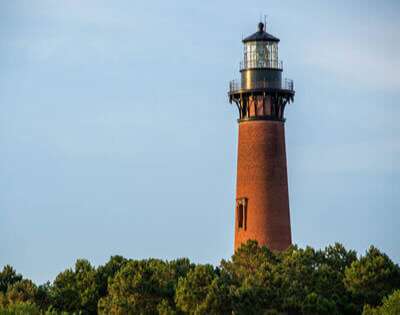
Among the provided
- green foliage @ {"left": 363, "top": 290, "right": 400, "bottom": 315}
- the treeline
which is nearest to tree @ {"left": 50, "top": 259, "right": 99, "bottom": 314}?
the treeline

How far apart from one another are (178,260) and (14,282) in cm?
1030

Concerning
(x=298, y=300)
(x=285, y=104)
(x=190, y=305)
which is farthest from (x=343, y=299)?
(x=285, y=104)

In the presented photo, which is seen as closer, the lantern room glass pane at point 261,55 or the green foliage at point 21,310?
the green foliage at point 21,310

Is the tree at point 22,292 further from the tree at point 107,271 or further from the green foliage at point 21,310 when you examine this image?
the green foliage at point 21,310

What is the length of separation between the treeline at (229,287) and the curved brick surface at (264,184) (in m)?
4.05

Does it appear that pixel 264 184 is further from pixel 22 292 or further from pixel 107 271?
pixel 22 292

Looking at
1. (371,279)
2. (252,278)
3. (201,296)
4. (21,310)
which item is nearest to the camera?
(21,310)

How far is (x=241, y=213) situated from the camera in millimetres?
114562

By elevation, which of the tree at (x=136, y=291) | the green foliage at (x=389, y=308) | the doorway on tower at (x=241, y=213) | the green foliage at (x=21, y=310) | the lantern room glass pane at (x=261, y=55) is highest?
the lantern room glass pane at (x=261, y=55)

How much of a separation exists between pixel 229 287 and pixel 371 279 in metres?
9.55

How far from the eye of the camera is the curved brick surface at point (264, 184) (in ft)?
373

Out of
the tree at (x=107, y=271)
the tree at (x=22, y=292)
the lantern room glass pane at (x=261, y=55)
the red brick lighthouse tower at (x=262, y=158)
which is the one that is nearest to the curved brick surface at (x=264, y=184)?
the red brick lighthouse tower at (x=262, y=158)

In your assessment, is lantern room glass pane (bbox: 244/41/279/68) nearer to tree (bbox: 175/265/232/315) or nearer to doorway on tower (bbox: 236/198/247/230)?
doorway on tower (bbox: 236/198/247/230)

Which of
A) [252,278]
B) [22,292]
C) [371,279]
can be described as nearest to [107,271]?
[22,292]
